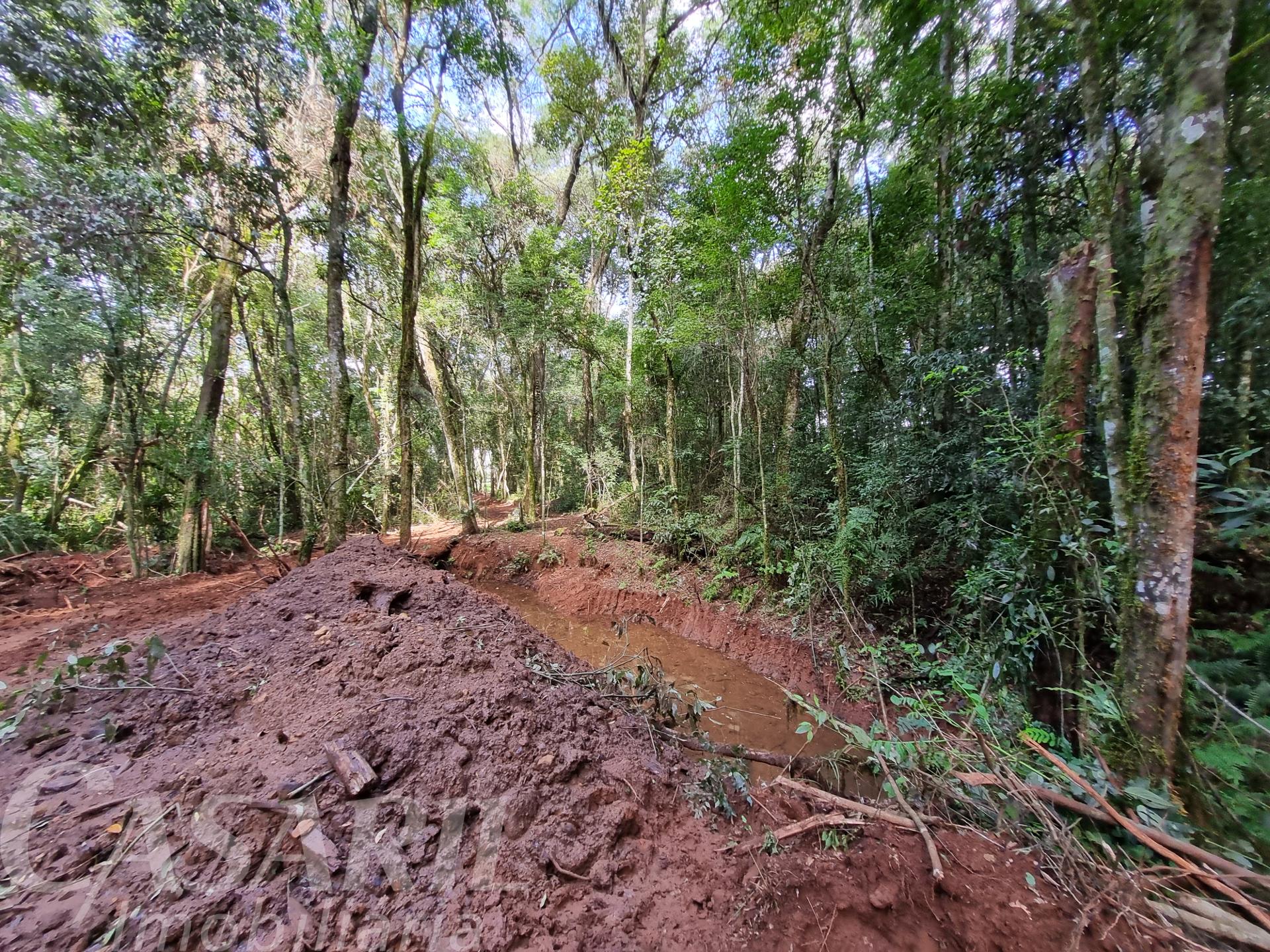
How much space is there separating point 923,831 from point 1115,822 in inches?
34.5

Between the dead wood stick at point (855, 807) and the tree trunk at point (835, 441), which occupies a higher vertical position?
the tree trunk at point (835, 441)

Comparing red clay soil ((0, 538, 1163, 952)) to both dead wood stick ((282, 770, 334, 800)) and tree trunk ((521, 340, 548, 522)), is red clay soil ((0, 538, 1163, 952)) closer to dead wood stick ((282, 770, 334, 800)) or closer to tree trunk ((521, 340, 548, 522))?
dead wood stick ((282, 770, 334, 800))

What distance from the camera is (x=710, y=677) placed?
5750mm

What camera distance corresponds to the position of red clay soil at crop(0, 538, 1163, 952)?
4.98ft

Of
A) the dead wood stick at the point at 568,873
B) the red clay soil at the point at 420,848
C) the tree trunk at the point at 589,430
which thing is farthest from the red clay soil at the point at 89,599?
the tree trunk at the point at 589,430

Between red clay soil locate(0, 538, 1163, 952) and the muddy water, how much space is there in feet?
3.84

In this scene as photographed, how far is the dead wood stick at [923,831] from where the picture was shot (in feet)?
5.81

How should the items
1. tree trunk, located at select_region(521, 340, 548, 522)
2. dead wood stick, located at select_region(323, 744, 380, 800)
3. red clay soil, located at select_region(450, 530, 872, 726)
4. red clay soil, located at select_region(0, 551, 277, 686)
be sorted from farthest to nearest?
tree trunk, located at select_region(521, 340, 548, 522), red clay soil, located at select_region(450, 530, 872, 726), red clay soil, located at select_region(0, 551, 277, 686), dead wood stick, located at select_region(323, 744, 380, 800)

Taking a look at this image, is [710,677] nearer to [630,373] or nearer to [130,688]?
[130,688]

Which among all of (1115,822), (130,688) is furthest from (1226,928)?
(130,688)

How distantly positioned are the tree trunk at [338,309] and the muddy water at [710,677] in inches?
141

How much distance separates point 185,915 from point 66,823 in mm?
820

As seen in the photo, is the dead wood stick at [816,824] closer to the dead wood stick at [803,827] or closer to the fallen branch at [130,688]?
the dead wood stick at [803,827]

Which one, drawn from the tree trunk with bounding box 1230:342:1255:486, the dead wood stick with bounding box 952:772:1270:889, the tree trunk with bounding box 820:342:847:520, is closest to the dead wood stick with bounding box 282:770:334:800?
the dead wood stick with bounding box 952:772:1270:889
